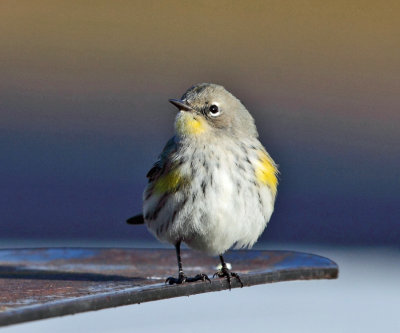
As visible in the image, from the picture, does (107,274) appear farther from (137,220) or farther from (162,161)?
(137,220)

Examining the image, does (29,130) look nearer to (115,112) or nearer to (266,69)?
(115,112)

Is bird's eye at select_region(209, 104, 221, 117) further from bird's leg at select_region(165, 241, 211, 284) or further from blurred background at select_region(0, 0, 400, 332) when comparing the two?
blurred background at select_region(0, 0, 400, 332)

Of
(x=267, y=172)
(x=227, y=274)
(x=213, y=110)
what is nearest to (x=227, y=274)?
(x=227, y=274)

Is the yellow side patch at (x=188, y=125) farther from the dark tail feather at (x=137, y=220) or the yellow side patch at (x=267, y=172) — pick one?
the dark tail feather at (x=137, y=220)

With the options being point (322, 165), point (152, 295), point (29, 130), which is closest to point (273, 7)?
point (322, 165)

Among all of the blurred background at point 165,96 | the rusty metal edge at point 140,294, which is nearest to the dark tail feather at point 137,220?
the rusty metal edge at point 140,294

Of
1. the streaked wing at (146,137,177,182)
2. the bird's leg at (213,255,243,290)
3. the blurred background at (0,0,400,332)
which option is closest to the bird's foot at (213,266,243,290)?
the bird's leg at (213,255,243,290)
